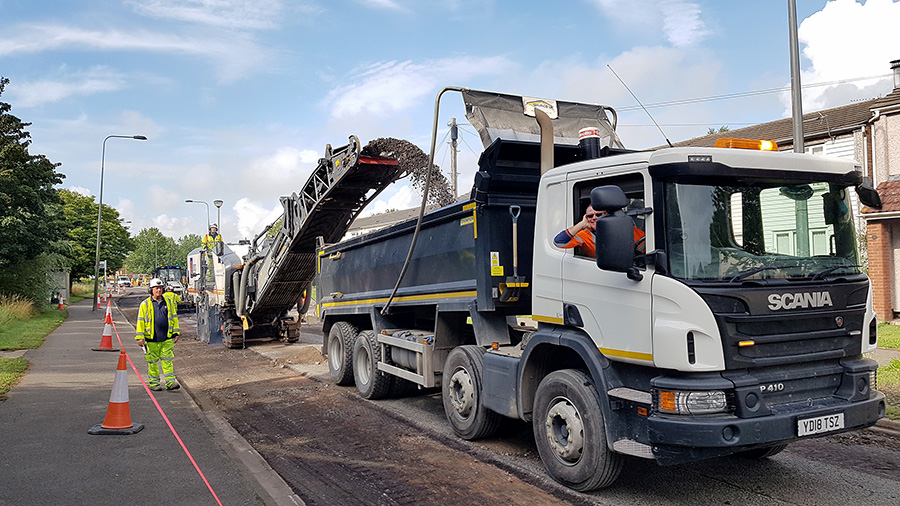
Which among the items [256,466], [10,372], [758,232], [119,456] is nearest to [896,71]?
[758,232]

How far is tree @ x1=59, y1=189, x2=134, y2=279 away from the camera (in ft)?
166

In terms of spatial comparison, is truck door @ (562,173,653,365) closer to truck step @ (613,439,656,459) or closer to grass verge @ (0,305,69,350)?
truck step @ (613,439,656,459)

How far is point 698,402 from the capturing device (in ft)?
14.2

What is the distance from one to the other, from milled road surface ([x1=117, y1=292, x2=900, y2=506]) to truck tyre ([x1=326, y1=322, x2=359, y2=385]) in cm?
114

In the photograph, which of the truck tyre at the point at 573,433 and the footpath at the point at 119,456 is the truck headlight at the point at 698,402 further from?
the footpath at the point at 119,456

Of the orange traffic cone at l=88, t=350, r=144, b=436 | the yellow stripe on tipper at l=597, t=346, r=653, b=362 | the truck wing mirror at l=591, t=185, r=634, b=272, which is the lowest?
the orange traffic cone at l=88, t=350, r=144, b=436

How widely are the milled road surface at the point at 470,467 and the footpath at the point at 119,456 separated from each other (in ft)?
1.26

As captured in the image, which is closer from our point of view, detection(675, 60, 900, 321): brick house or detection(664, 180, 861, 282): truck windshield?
detection(664, 180, 861, 282): truck windshield

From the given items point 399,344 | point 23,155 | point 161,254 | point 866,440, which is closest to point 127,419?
point 399,344

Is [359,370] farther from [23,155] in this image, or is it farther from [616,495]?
[23,155]

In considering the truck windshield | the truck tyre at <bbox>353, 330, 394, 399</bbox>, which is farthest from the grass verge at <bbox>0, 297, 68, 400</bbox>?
the truck windshield

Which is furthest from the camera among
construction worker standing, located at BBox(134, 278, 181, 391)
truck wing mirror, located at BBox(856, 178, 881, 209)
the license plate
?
construction worker standing, located at BBox(134, 278, 181, 391)

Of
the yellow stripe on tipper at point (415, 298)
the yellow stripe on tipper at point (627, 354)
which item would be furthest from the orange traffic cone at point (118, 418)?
the yellow stripe on tipper at point (627, 354)

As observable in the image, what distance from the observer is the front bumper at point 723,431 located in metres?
4.23
